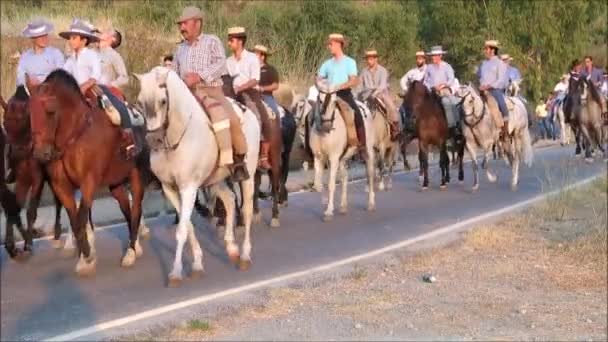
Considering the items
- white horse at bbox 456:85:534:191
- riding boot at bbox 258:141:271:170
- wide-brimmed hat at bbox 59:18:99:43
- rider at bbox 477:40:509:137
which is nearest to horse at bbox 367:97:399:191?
white horse at bbox 456:85:534:191

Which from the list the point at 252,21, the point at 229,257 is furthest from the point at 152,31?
the point at 229,257

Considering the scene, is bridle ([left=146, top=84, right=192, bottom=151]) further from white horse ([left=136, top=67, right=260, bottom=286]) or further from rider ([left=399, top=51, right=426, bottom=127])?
rider ([left=399, top=51, right=426, bottom=127])

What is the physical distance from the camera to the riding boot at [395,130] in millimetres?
20783

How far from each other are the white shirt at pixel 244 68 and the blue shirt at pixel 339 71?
2320mm

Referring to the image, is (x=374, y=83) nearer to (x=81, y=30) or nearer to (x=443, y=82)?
(x=443, y=82)

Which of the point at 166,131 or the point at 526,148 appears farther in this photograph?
the point at 526,148

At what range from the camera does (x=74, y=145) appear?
11.1m

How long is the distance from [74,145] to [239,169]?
6.31ft

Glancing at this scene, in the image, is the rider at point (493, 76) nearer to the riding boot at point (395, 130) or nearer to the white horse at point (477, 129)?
the white horse at point (477, 129)

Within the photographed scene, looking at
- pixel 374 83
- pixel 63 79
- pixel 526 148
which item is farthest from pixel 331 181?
pixel 526 148

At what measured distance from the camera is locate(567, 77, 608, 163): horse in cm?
2905

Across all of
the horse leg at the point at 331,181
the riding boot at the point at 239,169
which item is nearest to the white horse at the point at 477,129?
the horse leg at the point at 331,181

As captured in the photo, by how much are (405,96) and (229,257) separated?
29.6 ft

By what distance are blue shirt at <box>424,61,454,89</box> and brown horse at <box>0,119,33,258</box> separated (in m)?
11.4
